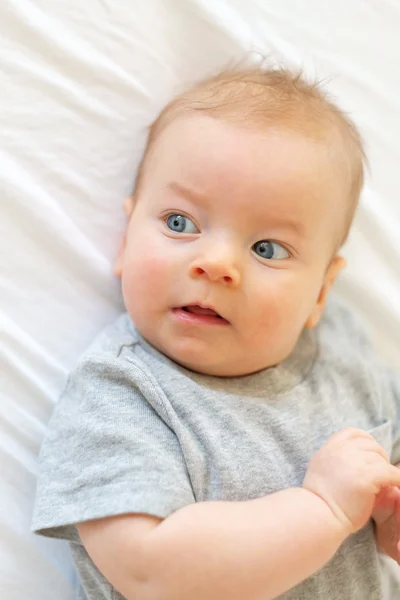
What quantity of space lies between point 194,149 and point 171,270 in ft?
0.56

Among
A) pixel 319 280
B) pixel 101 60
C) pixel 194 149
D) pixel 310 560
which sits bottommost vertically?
pixel 310 560

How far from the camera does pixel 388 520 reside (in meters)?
1.02

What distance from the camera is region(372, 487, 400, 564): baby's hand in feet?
3.16

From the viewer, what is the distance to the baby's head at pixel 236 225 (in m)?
0.94

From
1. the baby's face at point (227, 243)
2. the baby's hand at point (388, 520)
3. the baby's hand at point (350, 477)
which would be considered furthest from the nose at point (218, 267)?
the baby's hand at point (388, 520)

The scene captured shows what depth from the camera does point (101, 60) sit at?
3.73ft

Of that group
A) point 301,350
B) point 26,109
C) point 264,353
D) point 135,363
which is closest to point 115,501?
point 135,363

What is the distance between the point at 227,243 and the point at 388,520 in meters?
0.47

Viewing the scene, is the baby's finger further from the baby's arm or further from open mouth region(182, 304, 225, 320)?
open mouth region(182, 304, 225, 320)

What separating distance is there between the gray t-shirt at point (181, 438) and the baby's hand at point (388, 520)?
0.07 feet

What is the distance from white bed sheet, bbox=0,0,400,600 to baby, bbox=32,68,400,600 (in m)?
0.07

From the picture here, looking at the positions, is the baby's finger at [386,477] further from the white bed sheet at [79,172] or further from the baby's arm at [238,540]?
the white bed sheet at [79,172]

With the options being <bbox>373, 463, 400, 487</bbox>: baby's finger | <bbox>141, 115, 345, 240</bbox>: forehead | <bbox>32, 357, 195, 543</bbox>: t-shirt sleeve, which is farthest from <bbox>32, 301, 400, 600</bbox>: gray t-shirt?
<bbox>141, 115, 345, 240</bbox>: forehead

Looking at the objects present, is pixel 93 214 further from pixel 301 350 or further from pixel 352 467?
pixel 352 467
